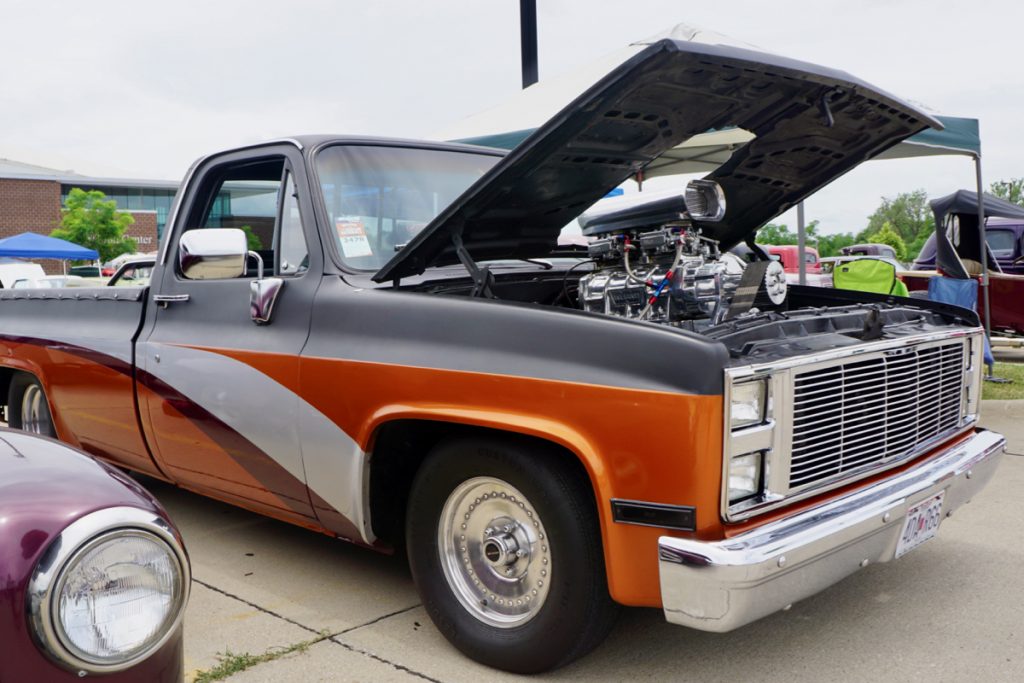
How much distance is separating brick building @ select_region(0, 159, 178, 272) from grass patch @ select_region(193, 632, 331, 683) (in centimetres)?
5624

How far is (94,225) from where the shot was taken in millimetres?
48031

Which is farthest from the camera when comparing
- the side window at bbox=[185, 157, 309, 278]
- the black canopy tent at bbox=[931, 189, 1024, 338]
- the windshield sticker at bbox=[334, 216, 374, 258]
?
the black canopy tent at bbox=[931, 189, 1024, 338]

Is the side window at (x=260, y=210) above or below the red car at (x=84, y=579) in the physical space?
above

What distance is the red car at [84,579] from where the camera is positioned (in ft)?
4.77

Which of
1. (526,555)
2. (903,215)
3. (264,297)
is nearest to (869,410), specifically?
(526,555)

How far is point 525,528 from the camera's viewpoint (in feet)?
9.44

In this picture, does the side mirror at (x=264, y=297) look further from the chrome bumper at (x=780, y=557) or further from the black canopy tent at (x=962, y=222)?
the black canopy tent at (x=962, y=222)

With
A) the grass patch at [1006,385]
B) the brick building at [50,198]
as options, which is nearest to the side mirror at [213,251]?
the grass patch at [1006,385]

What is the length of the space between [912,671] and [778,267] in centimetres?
167

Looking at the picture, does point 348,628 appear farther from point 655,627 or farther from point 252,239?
point 252,239

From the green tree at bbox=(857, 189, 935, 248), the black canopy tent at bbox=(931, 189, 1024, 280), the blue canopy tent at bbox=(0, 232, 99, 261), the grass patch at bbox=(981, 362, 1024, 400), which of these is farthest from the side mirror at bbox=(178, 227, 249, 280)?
the green tree at bbox=(857, 189, 935, 248)

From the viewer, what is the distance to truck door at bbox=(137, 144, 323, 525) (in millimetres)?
3480

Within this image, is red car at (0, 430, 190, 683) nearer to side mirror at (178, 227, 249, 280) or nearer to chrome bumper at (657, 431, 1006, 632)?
chrome bumper at (657, 431, 1006, 632)

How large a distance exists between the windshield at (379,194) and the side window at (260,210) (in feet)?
0.57
